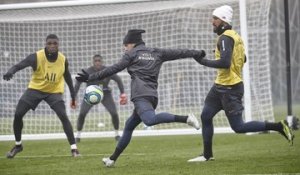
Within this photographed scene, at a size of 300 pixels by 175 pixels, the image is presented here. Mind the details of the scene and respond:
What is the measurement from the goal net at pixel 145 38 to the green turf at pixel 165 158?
5.53ft

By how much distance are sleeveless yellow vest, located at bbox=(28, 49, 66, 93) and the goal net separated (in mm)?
4227

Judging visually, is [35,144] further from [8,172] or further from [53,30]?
[8,172]

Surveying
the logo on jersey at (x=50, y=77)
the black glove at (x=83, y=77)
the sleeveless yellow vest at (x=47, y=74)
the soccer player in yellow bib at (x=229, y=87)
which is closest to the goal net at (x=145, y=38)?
the sleeveless yellow vest at (x=47, y=74)

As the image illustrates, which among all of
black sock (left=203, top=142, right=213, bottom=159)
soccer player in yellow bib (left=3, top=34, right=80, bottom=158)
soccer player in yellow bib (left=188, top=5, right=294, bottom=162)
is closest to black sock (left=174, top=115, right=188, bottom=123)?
soccer player in yellow bib (left=188, top=5, right=294, bottom=162)

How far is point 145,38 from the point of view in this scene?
20.5 metres

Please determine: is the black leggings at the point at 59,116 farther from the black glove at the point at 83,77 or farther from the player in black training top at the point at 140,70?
the black glove at the point at 83,77

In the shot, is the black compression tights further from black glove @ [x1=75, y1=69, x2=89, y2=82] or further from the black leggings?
black glove @ [x1=75, y1=69, x2=89, y2=82]

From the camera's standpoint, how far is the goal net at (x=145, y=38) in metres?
18.8

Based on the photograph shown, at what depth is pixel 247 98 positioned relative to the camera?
18.2 metres

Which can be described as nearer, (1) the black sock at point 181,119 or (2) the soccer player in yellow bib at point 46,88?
(1) the black sock at point 181,119

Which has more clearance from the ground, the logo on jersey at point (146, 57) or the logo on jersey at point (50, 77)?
the logo on jersey at point (146, 57)

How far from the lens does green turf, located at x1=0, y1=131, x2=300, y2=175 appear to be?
11.0m

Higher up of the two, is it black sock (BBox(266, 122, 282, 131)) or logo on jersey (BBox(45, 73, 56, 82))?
logo on jersey (BBox(45, 73, 56, 82))

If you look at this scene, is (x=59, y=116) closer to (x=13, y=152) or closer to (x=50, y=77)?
(x=50, y=77)
